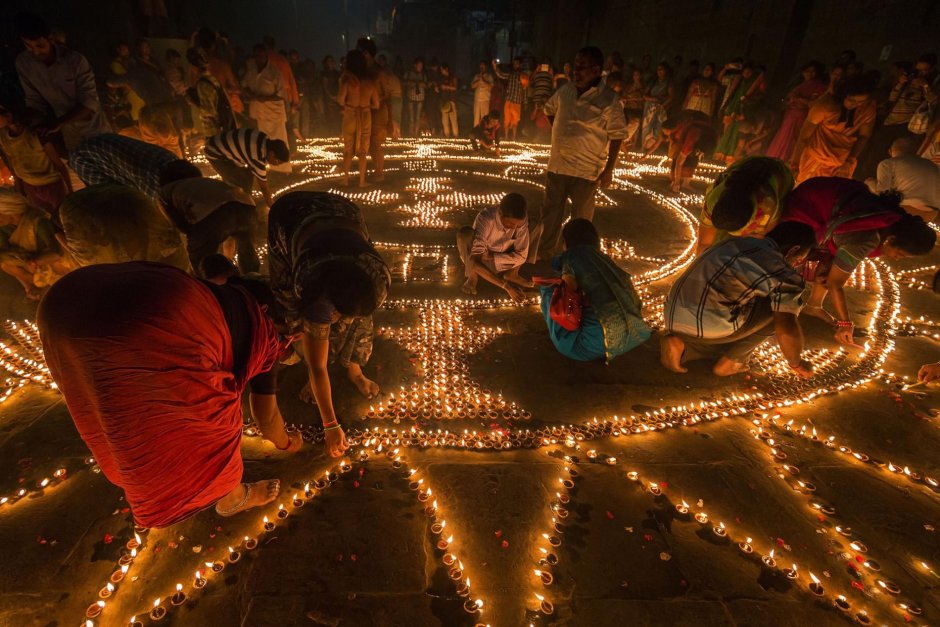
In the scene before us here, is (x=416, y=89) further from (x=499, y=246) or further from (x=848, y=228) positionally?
(x=848, y=228)

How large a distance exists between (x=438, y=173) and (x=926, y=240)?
22.1ft

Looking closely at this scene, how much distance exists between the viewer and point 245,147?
377 centimetres

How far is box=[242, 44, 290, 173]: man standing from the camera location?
21.7 feet

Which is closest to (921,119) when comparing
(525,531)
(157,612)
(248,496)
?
(525,531)

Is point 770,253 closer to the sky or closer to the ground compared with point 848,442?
closer to the sky

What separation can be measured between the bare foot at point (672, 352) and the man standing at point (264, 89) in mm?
5967

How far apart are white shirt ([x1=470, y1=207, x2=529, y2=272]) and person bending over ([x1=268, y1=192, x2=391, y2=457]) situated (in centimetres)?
152

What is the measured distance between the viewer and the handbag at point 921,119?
6.11 m

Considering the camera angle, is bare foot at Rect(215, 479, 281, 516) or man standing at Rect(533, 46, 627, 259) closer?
bare foot at Rect(215, 479, 281, 516)

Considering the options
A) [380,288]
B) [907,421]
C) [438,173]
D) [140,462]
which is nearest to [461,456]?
[380,288]

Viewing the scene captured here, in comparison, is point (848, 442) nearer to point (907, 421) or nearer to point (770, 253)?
point (907, 421)

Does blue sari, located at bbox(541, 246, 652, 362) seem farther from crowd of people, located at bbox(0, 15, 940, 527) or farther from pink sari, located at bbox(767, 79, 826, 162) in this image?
pink sari, located at bbox(767, 79, 826, 162)

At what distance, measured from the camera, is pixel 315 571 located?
1925mm

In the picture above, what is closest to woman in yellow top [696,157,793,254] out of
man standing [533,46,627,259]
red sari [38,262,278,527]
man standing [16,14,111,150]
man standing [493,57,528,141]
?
man standing [533,46,627,259]
